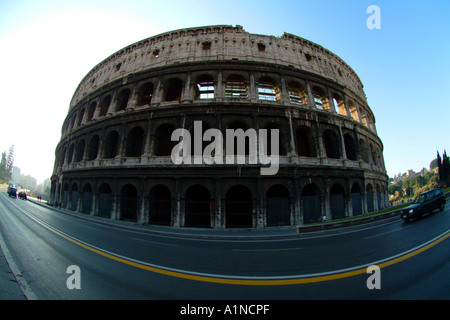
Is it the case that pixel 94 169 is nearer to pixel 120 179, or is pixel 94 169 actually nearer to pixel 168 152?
pixel 120 179

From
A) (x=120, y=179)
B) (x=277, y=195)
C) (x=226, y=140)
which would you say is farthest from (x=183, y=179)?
(x=277, y=195)

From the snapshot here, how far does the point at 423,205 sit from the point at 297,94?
14.0 m

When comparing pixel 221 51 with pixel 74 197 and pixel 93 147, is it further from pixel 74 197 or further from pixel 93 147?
pixel 74 197

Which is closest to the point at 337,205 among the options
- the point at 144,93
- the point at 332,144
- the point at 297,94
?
the point at 332,144

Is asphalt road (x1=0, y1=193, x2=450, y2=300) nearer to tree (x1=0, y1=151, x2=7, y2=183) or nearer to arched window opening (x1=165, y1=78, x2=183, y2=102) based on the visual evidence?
arched window opening (x1=165, y1=78, x2=183, y2=102)

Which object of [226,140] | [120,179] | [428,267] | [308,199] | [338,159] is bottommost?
[428,267]

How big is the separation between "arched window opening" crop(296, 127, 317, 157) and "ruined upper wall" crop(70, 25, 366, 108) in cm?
746

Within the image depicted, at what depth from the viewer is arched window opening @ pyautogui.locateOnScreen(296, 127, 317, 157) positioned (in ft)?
49.5

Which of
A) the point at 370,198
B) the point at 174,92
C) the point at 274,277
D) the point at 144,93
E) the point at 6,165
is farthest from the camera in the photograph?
the point at 6,165

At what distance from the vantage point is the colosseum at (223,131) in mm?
13117

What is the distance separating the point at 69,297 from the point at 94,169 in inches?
663

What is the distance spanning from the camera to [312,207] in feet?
45.2

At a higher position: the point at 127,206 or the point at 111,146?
the point at 111,146

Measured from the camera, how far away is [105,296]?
3.64 m
